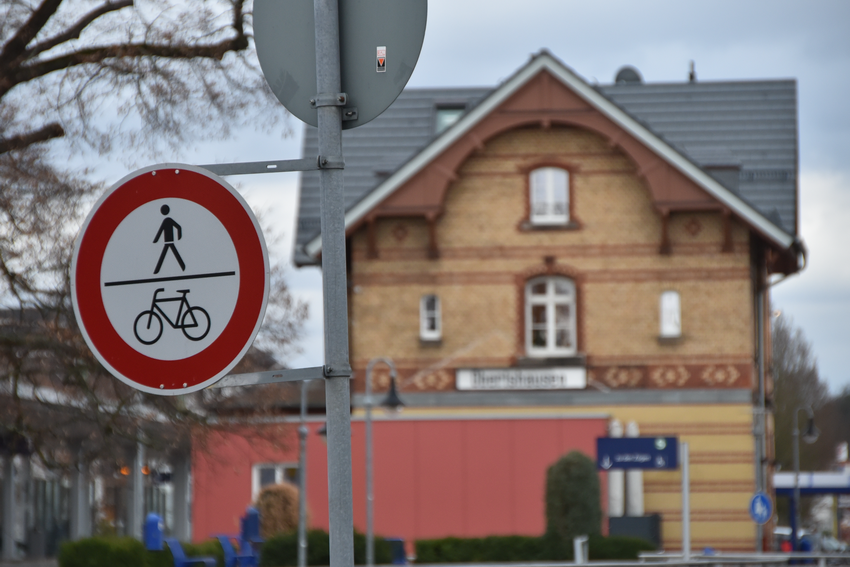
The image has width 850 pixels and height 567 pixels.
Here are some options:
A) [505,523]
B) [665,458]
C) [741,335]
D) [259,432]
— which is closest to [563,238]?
[741,335]

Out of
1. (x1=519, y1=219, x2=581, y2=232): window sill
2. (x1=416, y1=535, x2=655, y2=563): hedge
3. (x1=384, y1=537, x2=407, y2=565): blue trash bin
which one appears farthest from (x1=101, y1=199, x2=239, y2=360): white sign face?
(x1=519, y1=219, x2=581, y2=232): window sill

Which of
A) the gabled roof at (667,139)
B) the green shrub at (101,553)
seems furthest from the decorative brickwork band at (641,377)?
the green shrub at (101,553)

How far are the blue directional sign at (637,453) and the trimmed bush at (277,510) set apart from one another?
9427 millimetres

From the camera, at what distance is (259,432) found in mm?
18641

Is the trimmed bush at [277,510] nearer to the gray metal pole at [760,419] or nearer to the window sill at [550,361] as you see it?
the window sill at [550,361]

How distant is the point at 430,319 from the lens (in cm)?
3173

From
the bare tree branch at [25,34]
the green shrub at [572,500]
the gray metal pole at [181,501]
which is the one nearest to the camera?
the bare tree branch at [25,34]

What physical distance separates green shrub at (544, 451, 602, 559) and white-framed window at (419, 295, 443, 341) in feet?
22.8

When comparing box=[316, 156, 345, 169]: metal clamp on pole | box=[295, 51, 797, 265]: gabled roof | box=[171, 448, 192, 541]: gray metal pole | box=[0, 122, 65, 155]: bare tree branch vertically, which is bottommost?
box=[171, 448, 192, 541]: gray metal pole

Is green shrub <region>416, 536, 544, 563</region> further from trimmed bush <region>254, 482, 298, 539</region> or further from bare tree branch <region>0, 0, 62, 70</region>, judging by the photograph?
bare tree branch <region>0, 0, 62, 70</region>

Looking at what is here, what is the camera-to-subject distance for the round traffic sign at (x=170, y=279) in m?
2.80

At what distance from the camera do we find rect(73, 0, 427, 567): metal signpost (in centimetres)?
278

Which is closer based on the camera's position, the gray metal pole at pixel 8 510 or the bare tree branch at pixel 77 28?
the bare tree branch at pixel 77 28

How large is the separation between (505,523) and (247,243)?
29132mm
